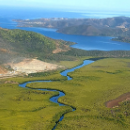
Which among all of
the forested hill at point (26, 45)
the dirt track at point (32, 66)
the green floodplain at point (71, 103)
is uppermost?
the forested hill at point (26, 45)

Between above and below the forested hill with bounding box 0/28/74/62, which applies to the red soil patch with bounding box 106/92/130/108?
below

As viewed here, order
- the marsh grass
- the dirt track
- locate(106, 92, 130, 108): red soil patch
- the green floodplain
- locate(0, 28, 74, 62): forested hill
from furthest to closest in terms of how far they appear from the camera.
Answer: locate(0, 28, 74, 62): forested hill → the dirt track → locate(106, 92, 130, 108): red soil patch → the marsh grass → the green floodplain

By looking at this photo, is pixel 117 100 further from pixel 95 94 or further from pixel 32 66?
pixel 32 66

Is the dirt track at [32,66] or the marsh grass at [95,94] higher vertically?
the dirt track at [32,66]

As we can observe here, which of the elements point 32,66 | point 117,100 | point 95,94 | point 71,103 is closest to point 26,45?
point 32,66

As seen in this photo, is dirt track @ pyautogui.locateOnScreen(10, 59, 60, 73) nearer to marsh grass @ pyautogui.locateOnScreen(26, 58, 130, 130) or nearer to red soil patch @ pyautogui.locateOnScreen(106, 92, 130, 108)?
marsh grass @ pyautogui.locateOnScreen(26, 58, 130, 130)

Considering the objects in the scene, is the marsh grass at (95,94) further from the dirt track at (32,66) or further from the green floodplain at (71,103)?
the dirt track at (32,66)

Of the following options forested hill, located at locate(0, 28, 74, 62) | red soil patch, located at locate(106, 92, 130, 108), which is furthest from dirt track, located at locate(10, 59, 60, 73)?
red soil patch, located at locate(106, 92, 130, 108)

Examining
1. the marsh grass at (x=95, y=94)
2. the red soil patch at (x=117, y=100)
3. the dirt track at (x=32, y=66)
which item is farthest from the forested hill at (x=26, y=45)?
the red soil patch at (x=117, y=100)

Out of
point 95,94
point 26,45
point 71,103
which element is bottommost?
point 71,103

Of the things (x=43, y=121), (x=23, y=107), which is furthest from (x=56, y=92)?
(x=43, y=121)
